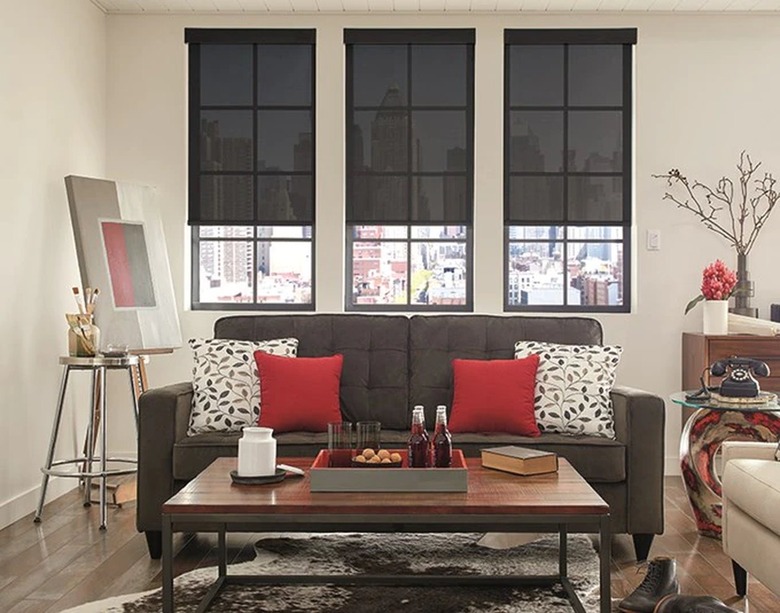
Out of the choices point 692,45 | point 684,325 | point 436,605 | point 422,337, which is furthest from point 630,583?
point 692,45

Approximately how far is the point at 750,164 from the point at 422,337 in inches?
102

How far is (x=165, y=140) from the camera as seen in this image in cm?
618

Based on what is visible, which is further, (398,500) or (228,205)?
(228,205)

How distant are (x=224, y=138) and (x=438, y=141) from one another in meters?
1.33

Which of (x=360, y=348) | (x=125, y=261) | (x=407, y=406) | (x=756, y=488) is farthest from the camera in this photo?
(x=125, y=261)

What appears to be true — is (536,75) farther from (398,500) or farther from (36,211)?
(398,500)

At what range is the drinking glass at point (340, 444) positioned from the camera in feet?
10.8

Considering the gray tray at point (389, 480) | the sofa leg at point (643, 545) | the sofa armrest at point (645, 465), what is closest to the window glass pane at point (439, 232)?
the sofa armrest at point (645, 465)

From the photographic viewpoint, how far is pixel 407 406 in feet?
15.6

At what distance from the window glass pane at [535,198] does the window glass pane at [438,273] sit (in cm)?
44

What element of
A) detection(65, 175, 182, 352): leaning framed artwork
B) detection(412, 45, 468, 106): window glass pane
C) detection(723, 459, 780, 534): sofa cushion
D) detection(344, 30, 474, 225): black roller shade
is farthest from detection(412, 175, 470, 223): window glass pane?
detection(723, 459, 780, 534): sofa cushion

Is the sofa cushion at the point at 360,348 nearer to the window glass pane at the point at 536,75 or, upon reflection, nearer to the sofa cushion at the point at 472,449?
the sofa cushion at the point at 472,449

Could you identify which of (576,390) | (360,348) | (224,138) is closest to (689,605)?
(576,390)

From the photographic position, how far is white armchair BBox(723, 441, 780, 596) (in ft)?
10.2
